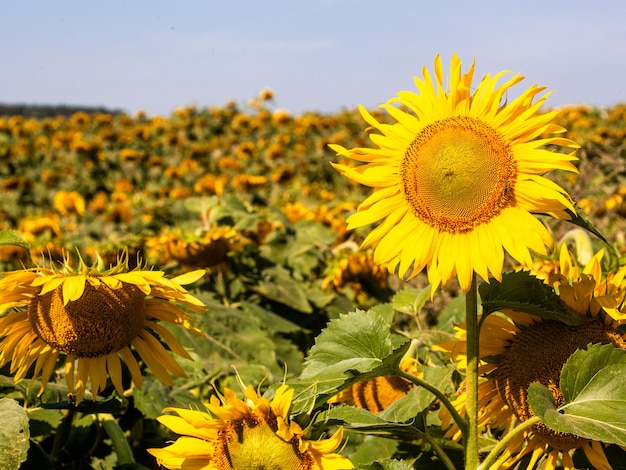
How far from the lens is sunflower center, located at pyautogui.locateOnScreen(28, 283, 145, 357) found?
4.88 feet

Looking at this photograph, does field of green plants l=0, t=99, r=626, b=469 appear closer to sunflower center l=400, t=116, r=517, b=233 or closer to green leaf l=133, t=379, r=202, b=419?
green leaf l=133, t=379, r=202, b=419

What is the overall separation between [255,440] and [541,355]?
0.54 metres

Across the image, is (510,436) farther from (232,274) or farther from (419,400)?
(232,274)

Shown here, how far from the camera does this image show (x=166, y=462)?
1.26 m

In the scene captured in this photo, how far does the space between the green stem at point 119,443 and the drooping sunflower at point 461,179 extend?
2.91 feet

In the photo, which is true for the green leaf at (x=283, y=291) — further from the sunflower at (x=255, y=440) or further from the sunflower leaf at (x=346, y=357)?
the sunflower at (x=255, y=440)

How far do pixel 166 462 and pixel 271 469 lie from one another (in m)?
0.21

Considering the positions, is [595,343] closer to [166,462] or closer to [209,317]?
[166,462]

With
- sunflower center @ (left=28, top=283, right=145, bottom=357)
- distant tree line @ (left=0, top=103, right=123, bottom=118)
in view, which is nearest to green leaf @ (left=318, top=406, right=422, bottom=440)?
sunflower center @ (left=28, top=283, right=145, bottom=357)

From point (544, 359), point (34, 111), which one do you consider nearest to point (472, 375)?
point (544, 359)

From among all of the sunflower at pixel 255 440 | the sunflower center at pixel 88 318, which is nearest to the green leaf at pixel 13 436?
the sunflower center at pixel 88 318

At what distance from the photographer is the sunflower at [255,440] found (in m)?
1.17

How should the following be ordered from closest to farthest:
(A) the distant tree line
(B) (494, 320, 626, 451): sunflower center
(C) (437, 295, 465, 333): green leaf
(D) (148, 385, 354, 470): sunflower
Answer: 1. (D) (148, 385, 354, 470): sunflower
2. (B) (494, 320, 626, 451): sunflower center
3. (C) (437, 295, 465, 333): green leaf
4. (A) the distant tree line

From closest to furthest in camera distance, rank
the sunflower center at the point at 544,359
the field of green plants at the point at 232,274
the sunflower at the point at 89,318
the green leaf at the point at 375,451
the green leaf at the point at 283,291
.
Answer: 1. the sunflower center at the point at 544,359
2. the sunflower at the point at 89,318
3. the green leaf at the point at 375,451
4. the field of green plants at the point at 232,274
5. the green leaf at the point at 283,291
